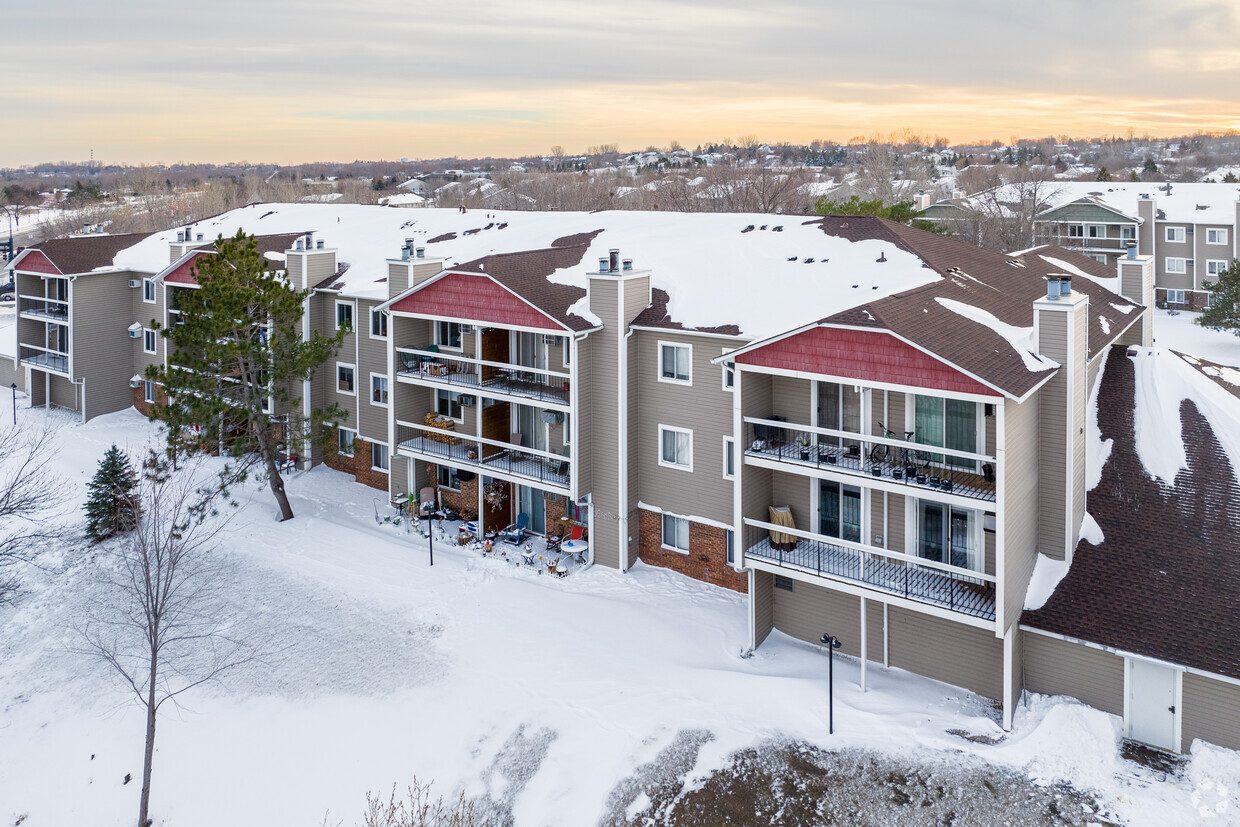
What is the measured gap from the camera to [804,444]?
2314cm

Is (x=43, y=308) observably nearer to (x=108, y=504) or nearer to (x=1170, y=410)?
(x=108, y=504)

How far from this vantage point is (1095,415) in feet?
79.7

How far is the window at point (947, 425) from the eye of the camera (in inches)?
818

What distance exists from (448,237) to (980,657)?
93.2ft

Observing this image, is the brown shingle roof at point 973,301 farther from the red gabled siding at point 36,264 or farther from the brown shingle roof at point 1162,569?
the red gabled siding at point 36,264

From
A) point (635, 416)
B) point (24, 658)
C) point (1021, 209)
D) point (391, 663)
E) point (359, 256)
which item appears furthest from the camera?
point (1021, 209)

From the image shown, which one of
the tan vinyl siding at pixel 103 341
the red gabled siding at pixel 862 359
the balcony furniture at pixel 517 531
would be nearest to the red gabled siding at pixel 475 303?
the balcony furniture at pixel 517 531

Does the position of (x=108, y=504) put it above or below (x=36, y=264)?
below

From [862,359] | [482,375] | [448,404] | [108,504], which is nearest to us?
[862,359]

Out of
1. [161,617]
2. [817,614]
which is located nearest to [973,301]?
[817,614]

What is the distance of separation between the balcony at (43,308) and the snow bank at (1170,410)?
46165mm

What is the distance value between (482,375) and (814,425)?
39.4ft

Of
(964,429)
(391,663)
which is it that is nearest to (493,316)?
(391,663)

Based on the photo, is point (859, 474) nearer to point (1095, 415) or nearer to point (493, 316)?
point (1095, 415)
